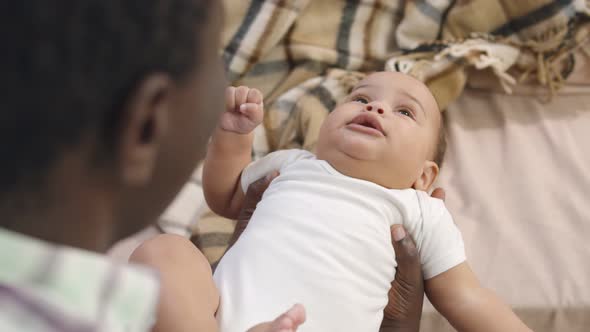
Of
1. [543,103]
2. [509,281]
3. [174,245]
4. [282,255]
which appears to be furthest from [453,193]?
[174,245]

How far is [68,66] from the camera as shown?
41cm

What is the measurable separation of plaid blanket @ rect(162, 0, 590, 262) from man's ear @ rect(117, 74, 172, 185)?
79 cm

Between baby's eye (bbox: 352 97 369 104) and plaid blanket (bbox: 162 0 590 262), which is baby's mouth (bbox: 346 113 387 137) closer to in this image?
baby's eye (bbox: 352 97 369 104)

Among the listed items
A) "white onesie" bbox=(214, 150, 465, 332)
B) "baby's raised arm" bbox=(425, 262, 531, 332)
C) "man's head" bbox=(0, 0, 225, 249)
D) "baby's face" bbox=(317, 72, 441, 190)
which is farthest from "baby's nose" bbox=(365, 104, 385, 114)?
"man's head" bbox=(0, 0, 225, 249)

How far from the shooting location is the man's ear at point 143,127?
44cm

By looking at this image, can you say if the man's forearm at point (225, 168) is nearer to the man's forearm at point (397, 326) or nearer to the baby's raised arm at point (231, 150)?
the baby's raised arm at point (231, 150)

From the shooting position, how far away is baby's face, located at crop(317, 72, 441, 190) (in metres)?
0.97

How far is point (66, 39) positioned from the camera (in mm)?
408

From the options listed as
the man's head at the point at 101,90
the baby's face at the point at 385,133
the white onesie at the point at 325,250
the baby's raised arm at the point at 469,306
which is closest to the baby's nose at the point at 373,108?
the baby's face at the point at 385,133

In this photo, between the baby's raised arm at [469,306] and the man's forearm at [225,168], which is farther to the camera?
the man's forearm at [225,168]

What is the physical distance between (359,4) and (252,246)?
77cm

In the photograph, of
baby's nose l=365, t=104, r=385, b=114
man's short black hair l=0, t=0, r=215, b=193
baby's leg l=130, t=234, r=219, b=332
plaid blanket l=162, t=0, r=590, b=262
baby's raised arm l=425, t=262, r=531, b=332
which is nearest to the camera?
man's short black hair l=0, t=0, r=215, b=193

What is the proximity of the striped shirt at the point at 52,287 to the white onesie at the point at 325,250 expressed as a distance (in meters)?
0.36

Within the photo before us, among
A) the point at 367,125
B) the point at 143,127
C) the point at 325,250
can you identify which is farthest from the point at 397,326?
the point at 143,127
